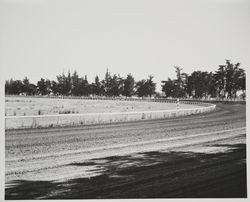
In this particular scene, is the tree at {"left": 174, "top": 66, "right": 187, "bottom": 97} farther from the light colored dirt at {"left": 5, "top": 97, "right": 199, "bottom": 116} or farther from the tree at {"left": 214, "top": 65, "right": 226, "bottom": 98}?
the tree at {"left": 214, "top": 65, "right": 226, "bottom": 98}

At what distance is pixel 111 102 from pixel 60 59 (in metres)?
1.16

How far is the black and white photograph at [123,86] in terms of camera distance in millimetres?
4684

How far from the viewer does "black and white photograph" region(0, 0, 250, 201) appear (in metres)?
4.68

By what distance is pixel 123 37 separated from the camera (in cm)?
523

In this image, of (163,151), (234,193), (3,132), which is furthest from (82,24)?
(234,193)

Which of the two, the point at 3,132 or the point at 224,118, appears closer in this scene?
the point at 3,132

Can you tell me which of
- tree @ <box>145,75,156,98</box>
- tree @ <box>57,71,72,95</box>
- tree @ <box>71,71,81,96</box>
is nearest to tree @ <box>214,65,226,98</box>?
tree @ <box>145,75,156,98</box>

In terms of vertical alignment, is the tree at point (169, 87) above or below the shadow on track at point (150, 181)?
above

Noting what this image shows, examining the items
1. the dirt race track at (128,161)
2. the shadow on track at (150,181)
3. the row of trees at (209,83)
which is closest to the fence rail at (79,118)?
the dirt race track at (128,161)

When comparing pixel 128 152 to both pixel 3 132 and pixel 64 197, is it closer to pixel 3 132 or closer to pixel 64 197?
pixel 64 197

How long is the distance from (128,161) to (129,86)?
4.37ft

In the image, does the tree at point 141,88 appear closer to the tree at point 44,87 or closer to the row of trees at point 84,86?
the row of trees at point 84,86

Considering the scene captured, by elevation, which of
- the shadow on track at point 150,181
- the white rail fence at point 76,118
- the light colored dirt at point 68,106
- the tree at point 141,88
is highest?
A: the tree at point 141,88

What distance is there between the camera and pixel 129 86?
5.39m
